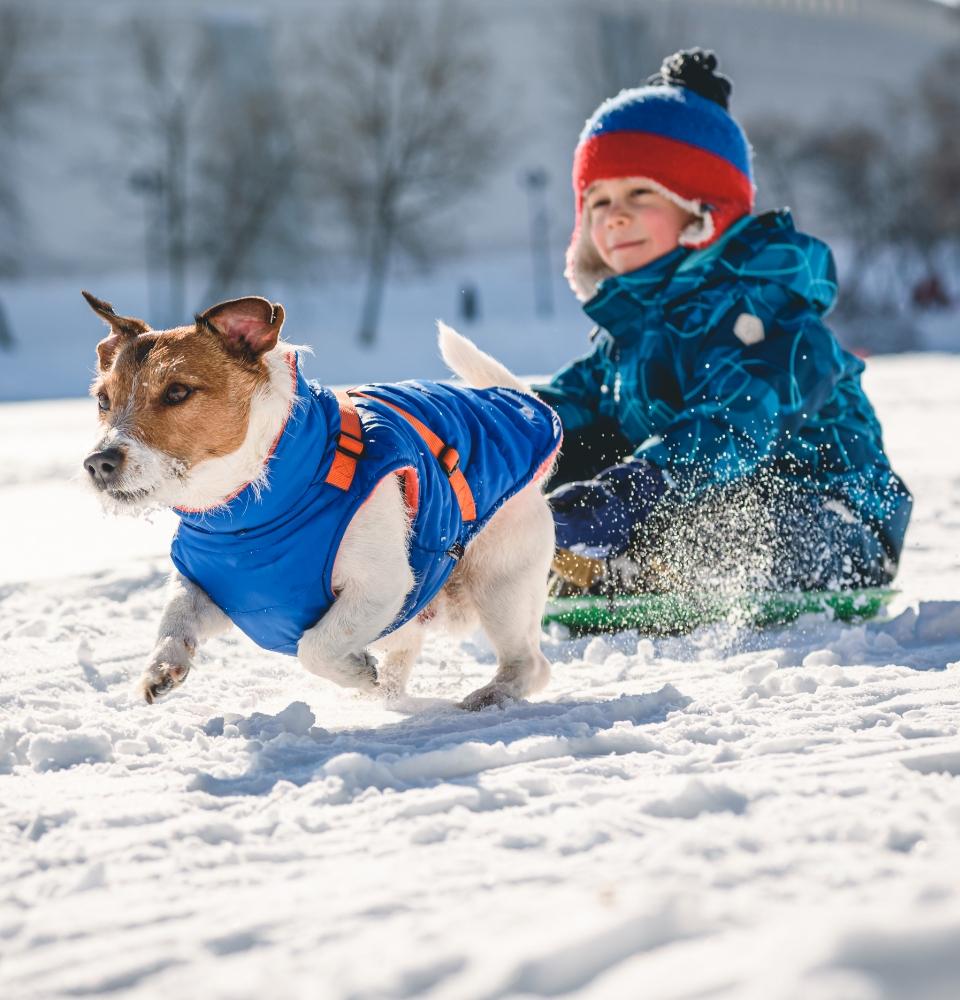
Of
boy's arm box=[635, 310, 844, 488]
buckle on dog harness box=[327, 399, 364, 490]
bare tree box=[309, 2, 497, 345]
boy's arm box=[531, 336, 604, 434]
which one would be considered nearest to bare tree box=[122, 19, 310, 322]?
bare tree box=[309, 2, 497, 345]

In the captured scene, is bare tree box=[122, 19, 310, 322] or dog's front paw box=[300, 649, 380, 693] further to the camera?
bare tree box=[122, 19, 310, 322]

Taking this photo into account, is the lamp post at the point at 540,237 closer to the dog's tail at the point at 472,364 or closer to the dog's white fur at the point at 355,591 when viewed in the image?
the dog's tail at the point at 472,364

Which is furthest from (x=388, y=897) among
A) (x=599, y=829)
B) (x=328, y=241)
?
(x=328, y=241)

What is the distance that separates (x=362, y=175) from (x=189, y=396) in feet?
91.7

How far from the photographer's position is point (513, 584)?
3.61 metres

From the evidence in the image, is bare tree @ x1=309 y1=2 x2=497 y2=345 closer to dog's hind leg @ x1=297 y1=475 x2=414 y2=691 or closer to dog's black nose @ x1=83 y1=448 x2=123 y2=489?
dog's hind leg @ x1=297 y1=475 x2=414 y2=691

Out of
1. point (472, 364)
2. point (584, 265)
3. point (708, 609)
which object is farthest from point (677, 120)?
point (708, 609)

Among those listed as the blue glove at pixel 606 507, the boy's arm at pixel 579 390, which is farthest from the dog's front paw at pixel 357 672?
the boy's arm at pixel 579 390

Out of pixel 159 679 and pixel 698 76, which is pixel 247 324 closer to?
pixel 159 679

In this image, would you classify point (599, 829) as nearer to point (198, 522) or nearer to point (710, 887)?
point (710, 887)

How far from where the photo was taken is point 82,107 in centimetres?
3303

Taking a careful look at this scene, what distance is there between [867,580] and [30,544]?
4100 millimetres

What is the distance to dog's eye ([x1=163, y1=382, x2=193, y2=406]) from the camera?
9.59ft

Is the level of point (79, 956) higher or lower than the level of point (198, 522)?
lower
